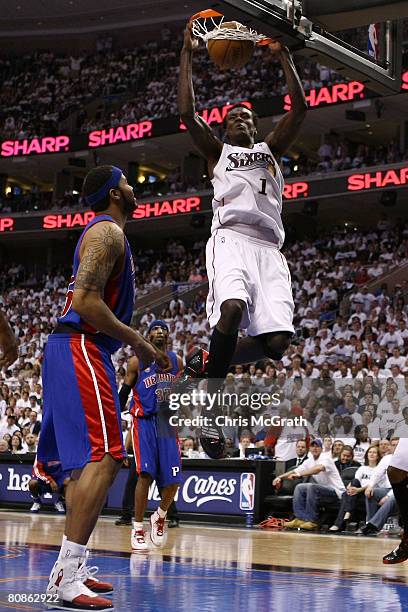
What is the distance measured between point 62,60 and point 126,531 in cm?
3172

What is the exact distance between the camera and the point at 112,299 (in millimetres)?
5535

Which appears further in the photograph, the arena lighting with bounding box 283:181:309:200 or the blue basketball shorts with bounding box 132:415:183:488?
the arena lighting with bounding box 283:181:309:200

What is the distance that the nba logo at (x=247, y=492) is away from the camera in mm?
13375

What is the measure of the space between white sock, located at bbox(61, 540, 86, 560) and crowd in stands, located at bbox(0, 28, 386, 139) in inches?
1051

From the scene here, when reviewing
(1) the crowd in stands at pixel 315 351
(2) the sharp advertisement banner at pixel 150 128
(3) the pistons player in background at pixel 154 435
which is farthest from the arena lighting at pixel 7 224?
(3) the pistons player in background at pixel 154 435

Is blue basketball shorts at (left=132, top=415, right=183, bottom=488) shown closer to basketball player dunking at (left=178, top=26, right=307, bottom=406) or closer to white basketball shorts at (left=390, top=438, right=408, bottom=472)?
white basketball shorts at (left=390, top=438, right=408, bottom=472)

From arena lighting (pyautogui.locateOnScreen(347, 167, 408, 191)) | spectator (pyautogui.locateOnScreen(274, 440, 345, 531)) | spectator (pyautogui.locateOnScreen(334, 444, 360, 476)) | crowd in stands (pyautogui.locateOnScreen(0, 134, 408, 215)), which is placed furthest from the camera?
crowd in stands (pyautogui.locateOnScreen(0, 134, 408, 215))

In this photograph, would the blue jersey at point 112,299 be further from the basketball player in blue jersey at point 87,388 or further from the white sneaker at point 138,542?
the white sneaker at point 138,542

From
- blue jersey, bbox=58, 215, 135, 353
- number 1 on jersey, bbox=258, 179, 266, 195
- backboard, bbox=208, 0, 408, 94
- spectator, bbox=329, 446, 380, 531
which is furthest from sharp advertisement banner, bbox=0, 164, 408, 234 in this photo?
blue jersey, bbox=58, 215, 135, 353

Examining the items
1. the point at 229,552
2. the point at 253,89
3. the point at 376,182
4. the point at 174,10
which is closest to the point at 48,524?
the point at 229,552

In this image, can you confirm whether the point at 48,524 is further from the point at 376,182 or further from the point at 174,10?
the point at 174,10

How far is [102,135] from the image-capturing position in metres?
33.1

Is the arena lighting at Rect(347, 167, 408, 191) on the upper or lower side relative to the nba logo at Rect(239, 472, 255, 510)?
upper

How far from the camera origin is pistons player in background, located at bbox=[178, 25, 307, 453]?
613 cm
